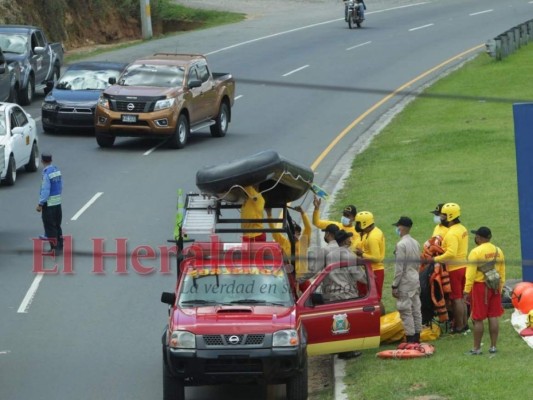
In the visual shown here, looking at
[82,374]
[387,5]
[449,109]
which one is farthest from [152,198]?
[387,5]

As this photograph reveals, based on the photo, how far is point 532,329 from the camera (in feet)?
50.1

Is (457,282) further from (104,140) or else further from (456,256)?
(104,140)

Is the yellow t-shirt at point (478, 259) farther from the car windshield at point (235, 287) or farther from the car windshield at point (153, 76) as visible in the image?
the car windshield at point (153, 76)

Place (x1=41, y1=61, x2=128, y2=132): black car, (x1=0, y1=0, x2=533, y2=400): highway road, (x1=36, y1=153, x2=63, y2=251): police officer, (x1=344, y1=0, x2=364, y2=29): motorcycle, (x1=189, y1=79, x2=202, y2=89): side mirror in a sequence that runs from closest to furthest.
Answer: (x1=0, y1=0, x2=533, y2=400): highway road
(x1=36, y1=153, x2=63, y2=251): police officer
(x1=189, y1=79, x2=202, y2=89): side mirror
(x1=41, y1=61, x2=128, y2=132): black car
(x1=344, y1=0, x2=364, y2=29): motorcycle

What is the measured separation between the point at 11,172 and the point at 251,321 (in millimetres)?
13832

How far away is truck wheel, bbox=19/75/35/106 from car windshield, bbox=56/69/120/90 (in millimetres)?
3277

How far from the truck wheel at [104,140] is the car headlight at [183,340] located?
17.7 meters

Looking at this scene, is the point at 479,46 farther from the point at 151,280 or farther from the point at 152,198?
the point at 151,280

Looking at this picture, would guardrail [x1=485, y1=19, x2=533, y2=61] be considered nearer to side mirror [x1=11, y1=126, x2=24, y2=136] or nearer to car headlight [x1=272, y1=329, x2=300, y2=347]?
side mirror [x1=11, y1=126, x2=24, y2=136]

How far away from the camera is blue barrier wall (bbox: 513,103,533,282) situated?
54.6 ft

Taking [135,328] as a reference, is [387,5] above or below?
above

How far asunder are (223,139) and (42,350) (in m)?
16.4

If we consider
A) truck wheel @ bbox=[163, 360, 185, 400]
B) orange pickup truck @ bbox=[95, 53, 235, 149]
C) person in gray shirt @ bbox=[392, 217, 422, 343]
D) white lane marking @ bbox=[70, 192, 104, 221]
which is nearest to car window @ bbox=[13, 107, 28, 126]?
orange pickup truck @ bbox=[95, 53, 235, 149]

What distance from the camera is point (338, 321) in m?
14.7
